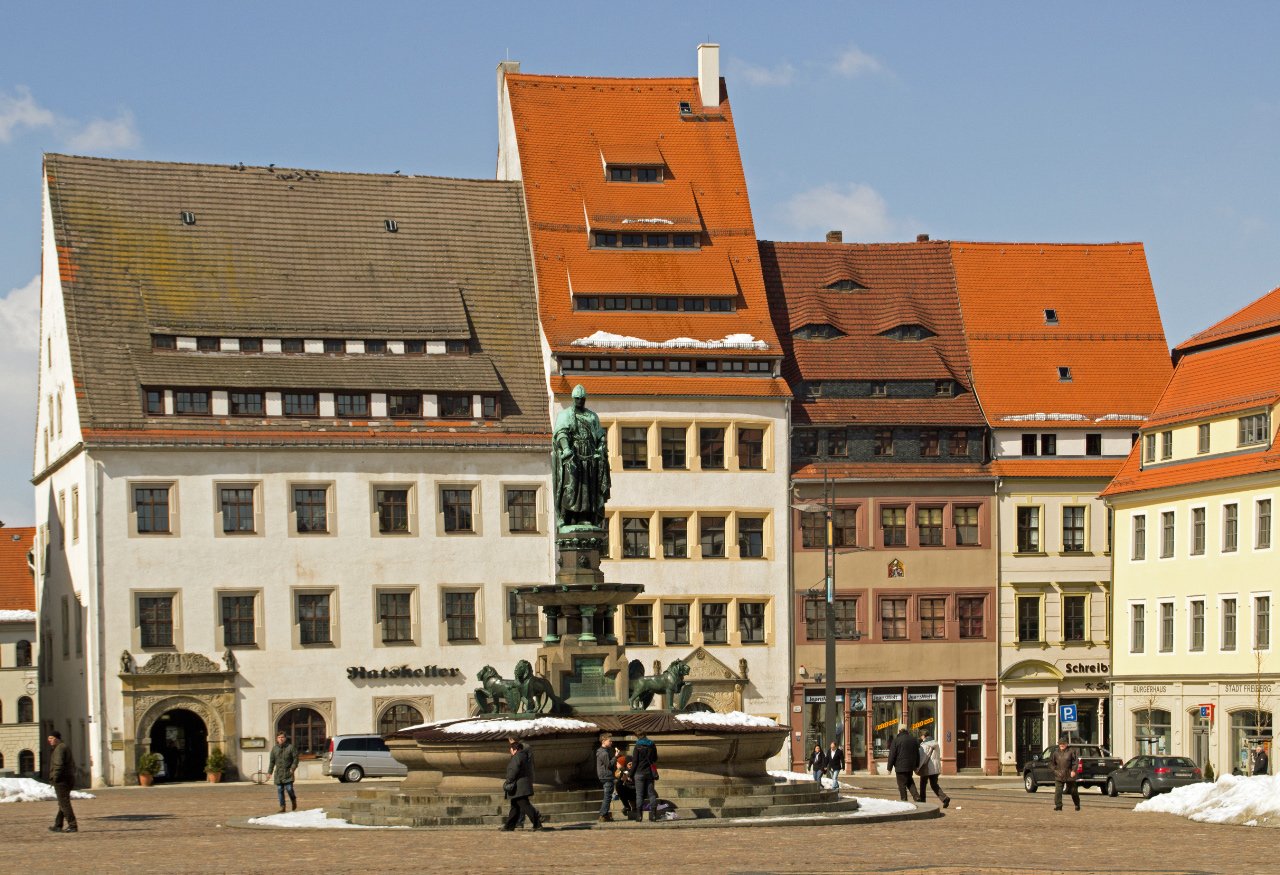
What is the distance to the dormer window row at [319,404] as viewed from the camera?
67.2 metres

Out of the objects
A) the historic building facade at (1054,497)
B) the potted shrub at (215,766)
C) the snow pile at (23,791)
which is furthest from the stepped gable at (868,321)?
the snow pile at (23,791)

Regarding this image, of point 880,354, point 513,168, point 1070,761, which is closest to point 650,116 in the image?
point 513,168

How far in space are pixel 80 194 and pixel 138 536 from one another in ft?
36.3

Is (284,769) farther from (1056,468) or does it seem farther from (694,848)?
(1056,468)

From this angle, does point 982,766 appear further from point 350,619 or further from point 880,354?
point 350,619

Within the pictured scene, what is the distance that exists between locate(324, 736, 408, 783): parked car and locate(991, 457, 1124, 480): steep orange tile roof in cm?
2129

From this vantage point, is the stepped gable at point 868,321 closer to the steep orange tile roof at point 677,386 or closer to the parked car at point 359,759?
the steep orange tile roof at point 677,386

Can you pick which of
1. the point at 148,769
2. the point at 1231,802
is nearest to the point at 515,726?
the point at 1231,802

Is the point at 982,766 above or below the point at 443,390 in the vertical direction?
below

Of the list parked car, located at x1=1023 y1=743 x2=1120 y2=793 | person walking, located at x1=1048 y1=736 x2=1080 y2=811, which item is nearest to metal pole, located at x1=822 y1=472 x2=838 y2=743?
parked car, located at x1=1023 y1=743 x2=1120 y2=793

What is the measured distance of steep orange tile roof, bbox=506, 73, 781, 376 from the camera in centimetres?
7194

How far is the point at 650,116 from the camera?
78500 millimetres

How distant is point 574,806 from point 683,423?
117 ft

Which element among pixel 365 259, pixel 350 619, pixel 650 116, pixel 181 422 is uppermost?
pixel 650 116
